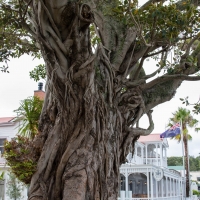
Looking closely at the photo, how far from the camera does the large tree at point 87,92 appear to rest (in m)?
5.04

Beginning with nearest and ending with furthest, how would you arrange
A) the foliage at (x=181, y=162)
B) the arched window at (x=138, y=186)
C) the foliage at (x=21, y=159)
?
1. the foliage at (x=21, y=159)
2. the arched window at (x=138, y=186)
3. the foliage at (x=181, y=162)

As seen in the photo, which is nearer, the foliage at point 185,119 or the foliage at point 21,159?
the foliage at point 21,159

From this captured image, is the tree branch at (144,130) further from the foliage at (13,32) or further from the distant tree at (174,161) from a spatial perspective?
the distant tree at (174,161)

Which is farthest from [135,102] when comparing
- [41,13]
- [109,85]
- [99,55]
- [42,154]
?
[41,13]

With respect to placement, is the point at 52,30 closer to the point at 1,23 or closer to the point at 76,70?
the point at 76,70

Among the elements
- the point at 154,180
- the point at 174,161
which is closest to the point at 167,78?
the point at 154,180

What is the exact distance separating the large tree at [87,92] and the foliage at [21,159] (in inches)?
6.0

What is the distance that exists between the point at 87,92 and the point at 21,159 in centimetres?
161

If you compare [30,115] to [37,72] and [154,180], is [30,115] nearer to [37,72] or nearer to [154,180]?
[37,72]

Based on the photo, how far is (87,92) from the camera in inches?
205

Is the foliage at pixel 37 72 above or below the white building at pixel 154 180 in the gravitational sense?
above

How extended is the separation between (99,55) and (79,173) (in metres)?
2.07

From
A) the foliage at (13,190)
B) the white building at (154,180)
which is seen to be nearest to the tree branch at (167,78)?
the foliage at (13,190)

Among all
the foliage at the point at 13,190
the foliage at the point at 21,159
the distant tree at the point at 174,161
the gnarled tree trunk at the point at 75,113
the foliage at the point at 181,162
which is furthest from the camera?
the distant tree at the point at 174,161
